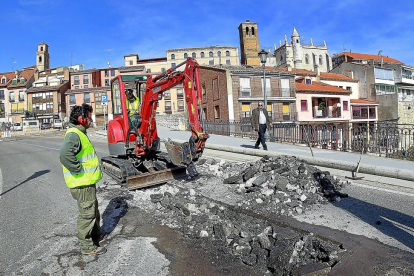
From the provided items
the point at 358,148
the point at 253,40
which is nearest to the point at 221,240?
the point at 358,148

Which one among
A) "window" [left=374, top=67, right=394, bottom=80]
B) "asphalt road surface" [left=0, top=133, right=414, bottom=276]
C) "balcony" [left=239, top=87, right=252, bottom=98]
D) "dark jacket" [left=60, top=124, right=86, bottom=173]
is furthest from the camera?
"window" [left=374, top=67, right=394, bottom=80]

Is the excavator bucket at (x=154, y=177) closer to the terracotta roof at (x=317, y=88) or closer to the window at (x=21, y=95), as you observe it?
the terracotta roof at (x=317, y=88)

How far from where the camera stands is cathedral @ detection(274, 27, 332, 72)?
74.7 meters

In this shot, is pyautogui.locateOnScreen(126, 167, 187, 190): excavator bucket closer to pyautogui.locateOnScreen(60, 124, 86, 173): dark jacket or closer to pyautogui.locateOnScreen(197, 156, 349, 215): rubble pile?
pyautogui.locateOnScreen(197, 156, 349, 215): rubble pile

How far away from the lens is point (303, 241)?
369 cm

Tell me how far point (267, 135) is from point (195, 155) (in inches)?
415

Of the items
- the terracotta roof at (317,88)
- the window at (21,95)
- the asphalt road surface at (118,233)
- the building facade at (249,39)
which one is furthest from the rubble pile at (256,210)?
the window at (21,95)

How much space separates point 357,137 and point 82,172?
11507 mm

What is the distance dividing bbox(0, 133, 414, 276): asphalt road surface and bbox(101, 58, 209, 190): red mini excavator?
1.38 m

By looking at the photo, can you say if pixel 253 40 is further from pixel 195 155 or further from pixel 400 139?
pixel 195 155

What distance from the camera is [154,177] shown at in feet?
24.0

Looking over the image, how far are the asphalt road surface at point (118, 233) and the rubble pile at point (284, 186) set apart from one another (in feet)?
1.09

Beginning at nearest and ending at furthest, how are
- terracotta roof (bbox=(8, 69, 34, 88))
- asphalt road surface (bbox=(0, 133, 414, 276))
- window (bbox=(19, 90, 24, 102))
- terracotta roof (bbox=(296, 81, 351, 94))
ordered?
1. asphalt road surface (bbox=(0, 133, 414, 276))
2. terracotta roof (bbox=(296, 81, 351, 94))
3. window (bbox=(19, 90, 24, 102))
4. terracotta roof (bbox=(8, 69, 34, 88))

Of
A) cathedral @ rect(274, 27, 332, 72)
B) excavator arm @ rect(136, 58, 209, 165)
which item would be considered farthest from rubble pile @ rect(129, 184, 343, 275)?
cathedral @ rect(274, 27, 332, 72)
